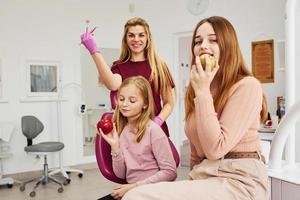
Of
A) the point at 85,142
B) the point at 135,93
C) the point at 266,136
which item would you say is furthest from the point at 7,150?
the point at 135,93

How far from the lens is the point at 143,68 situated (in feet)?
5.58

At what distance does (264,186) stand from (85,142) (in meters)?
4.56

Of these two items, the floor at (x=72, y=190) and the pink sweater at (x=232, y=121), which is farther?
the floor at (x=72, y=190)

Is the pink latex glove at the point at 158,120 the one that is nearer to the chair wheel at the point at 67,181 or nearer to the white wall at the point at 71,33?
the white wall at the point at 71,33

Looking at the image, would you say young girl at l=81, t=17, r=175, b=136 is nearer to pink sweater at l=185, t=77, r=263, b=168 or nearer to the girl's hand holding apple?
the girl's hand holding apple

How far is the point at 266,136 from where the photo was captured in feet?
11.5

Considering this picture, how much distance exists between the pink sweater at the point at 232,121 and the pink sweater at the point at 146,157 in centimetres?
43

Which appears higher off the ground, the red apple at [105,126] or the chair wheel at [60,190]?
the red apple at [105,126]

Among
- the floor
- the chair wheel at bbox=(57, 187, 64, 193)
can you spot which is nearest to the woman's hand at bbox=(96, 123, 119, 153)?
the floor

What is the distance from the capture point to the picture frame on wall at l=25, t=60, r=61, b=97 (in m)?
4.87

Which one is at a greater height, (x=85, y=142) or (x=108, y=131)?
(x=108, y=131)

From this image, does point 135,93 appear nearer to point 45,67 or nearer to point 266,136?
point 266,136

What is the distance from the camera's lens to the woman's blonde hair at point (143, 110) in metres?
1.51

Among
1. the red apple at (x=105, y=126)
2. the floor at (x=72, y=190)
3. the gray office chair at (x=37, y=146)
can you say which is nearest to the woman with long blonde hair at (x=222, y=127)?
the red apple at (x=105, y=126)
